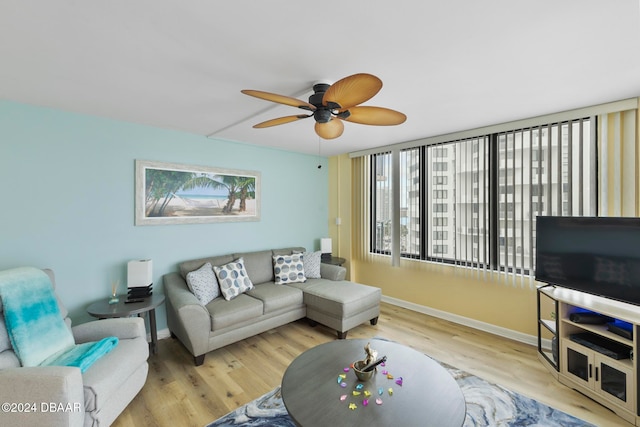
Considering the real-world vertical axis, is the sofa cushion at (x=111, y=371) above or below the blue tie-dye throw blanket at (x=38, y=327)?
below

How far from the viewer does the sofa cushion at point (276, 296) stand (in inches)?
125

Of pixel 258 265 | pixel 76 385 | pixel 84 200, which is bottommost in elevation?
pixel 76 385

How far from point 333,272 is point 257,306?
4.41ft

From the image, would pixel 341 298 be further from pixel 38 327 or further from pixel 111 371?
pixel 38 327

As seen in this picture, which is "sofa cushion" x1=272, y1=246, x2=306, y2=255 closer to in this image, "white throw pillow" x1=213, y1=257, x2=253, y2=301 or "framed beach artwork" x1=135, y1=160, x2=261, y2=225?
"framed beach artwork" x1=135, y1=160, x2=261, y2=225

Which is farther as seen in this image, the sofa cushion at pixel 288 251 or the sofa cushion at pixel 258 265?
the sofa cushion at pixel 288 251

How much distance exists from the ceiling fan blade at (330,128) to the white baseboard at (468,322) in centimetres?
296

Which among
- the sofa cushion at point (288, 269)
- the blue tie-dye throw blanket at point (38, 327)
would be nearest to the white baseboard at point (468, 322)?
the sofa cushion at point (288, 269)

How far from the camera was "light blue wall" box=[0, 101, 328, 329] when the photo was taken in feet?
8.07

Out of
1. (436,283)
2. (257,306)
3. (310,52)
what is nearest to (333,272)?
(257,306)

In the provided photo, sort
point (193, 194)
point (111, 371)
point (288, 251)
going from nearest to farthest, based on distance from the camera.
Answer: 1. point (111, 371)
2. point (193, 194)
3. point (288, 251)

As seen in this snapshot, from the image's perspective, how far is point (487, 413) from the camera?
2010 millimetres

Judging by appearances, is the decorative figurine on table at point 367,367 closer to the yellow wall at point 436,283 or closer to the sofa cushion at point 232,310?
the sofa cushion at point 232,310

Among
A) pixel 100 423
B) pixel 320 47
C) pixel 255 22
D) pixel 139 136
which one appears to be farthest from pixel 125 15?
pixel 100 423
